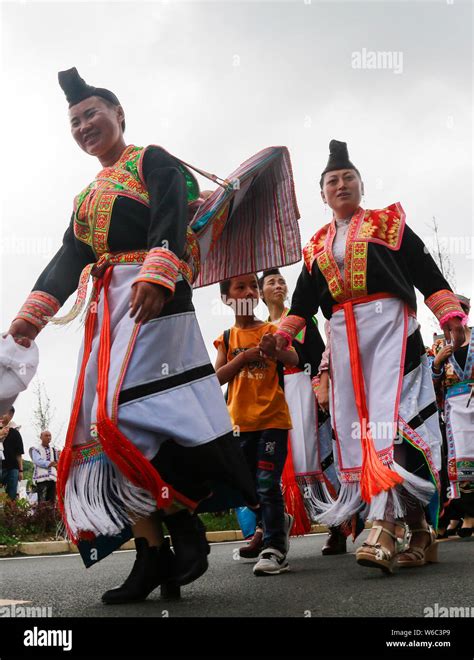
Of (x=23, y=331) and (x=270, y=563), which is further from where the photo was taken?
(x=270, y=563)

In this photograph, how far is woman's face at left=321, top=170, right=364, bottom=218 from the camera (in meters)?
4.36

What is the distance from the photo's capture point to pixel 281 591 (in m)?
3.23

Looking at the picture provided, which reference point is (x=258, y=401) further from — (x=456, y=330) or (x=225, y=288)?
(x=456, y=330)

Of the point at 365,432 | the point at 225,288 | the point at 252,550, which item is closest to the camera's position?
the point at 365,432

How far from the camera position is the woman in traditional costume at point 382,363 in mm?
3799

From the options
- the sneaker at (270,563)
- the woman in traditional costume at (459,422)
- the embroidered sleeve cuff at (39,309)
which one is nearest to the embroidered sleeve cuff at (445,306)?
the sneaker at (270,563)

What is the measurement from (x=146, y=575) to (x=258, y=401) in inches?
64.4

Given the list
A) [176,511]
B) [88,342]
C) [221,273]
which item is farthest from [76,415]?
[221,273]

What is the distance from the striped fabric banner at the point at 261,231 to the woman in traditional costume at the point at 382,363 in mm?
335

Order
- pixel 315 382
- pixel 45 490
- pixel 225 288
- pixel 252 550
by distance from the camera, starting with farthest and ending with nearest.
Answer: pixel 45 490 → pixel 315 382 → pixel 252 550 → pixel 225 288

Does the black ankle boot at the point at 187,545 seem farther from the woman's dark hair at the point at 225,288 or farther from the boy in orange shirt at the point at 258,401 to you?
the woman's dark hair at the point at 225,288

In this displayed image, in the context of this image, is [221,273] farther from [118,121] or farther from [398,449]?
[398,449]

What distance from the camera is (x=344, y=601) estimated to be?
280cm

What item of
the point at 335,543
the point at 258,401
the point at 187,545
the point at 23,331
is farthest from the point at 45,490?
the point at 187,545
